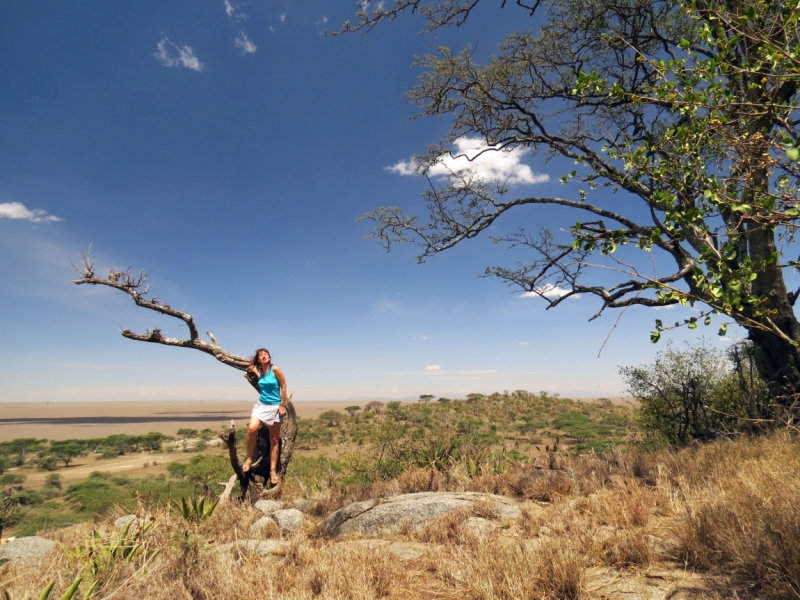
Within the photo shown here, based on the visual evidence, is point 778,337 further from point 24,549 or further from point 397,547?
point 24,549

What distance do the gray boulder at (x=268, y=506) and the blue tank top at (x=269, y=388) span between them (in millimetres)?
1721

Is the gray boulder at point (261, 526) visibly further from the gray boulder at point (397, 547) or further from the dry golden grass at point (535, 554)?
the gray boulder at point (397, 547)

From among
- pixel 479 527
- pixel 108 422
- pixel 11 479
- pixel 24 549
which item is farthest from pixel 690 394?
pixel 108 422

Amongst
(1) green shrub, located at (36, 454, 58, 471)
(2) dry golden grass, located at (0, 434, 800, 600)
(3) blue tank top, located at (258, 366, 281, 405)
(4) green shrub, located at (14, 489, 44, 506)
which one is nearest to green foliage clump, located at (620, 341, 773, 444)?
(2) dry golden grass, located at (0, 434, 800, 600)

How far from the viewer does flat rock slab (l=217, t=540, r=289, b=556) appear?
4496 millimetres

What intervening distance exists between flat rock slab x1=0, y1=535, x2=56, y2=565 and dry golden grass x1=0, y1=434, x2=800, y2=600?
2.13 feet

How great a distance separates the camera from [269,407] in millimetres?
Result: 8023

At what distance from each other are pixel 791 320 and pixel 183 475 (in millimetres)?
25191

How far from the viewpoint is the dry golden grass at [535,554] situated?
122 inches

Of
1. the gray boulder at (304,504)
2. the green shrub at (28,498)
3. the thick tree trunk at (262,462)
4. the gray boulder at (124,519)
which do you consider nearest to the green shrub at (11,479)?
the green shrub at (28,498)

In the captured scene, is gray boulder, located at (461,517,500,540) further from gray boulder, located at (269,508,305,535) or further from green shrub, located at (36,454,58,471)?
green shrub, located at (36,454,58,471)

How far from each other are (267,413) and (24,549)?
3.92 metres

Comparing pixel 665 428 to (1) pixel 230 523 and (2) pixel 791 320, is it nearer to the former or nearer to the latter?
(2) pixel 791 320

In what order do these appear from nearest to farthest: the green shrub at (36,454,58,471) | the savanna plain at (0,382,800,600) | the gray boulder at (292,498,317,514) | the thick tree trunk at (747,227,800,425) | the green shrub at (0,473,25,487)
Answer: the savanna plain at (0,382,800,600)
the gray boulder at (292,498,317,514)
the thick tree trunk at (747,227,800,425)
the green shrub at (0,473,25,487)
the green shrub at (36,454,58,471)
